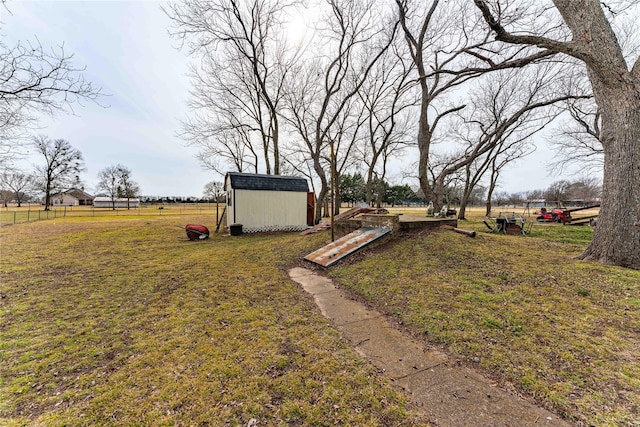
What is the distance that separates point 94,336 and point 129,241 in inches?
346

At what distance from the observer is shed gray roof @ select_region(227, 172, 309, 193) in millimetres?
12133

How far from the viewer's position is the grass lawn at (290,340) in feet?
6.15

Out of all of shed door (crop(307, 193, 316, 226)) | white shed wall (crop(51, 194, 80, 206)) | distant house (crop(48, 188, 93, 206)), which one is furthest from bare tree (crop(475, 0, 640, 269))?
distant house (crop(48, 188, 93, 206))

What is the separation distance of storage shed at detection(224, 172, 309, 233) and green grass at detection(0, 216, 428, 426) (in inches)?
283

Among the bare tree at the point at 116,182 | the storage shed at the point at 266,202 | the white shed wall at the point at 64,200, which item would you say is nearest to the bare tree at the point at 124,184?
the bare tree at the point at 116,182

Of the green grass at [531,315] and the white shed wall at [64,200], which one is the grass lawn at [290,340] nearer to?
the green grass at [531,315]

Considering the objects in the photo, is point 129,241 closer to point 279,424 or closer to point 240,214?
point 240,214

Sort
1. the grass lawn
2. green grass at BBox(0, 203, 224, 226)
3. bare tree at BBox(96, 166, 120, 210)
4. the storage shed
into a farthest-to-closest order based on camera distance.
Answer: bare tree at BBox(96, 166, 120, 210), green grass at BBox(0, 203, 224, 226), the storage shed, the grass lawn

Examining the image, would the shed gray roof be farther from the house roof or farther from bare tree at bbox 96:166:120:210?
the house roof

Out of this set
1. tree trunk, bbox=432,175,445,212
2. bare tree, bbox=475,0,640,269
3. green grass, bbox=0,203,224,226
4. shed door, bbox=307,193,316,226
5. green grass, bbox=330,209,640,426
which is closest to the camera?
green grass, bbox=330,209,640,426

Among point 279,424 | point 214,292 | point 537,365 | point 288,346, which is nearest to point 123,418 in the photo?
point 279,424

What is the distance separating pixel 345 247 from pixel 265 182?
24.5 ft

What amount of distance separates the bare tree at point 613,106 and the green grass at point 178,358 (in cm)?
529

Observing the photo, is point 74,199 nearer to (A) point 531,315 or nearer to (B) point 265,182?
(B) point 265,182
